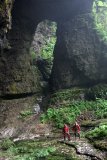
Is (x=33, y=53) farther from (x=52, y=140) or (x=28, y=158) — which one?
(x=28, y=158)

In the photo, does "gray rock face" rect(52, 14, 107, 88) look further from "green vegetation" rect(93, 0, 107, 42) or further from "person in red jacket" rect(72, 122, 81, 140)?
"person in red jacket" rect(72, 122, 81, 140)

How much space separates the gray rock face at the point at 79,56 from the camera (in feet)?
121

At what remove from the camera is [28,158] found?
19.9 metres

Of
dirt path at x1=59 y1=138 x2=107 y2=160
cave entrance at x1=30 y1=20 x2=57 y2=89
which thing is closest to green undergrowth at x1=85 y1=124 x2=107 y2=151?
dirt path at x1=59 y1=138 x2=107 y2=160

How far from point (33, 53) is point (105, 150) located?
21800 millimetres

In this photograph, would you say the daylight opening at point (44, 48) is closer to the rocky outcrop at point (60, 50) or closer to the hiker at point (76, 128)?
the rocky outcrop at point (60, 50)

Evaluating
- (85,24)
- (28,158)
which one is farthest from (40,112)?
(28,158)

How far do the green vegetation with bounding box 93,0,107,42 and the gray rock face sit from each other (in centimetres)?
62

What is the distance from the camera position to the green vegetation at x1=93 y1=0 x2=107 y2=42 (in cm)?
3759

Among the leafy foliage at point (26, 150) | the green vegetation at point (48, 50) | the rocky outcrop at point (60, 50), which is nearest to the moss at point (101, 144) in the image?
the leafy foliage at point (26, 150)

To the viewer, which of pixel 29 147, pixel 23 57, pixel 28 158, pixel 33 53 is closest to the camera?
pixel 28 158

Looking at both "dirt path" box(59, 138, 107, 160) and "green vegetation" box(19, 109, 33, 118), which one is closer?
"dirt path" box(59, 138, 107, 160)

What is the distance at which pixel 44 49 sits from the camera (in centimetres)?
4231

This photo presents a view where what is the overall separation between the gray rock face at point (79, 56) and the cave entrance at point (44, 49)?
121 centimetres
